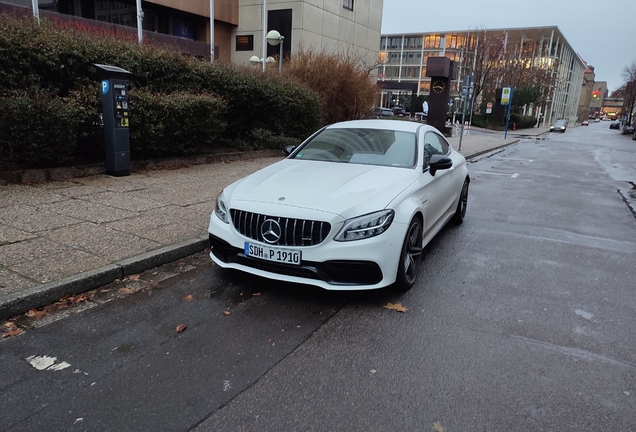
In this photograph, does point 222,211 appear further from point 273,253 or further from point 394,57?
point 394,57

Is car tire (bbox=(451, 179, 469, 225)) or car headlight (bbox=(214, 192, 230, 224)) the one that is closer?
car headlight (bbox=(214, 192, 230, 224))

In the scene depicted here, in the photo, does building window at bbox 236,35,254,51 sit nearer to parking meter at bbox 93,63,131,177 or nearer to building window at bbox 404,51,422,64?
parking meter at bbox 93,63,131,177

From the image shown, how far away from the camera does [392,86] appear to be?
65938 millimetres

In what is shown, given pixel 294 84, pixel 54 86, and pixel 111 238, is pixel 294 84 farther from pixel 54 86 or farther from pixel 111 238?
pixel 111 238

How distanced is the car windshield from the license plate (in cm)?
179

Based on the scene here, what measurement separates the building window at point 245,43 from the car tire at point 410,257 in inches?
1308

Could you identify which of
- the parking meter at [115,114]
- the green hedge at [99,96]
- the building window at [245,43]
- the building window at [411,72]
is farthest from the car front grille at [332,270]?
the building window at [411,72]

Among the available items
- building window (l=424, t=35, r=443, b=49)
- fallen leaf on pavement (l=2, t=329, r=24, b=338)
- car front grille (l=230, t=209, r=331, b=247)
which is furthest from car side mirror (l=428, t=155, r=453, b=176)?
building window (l=424, t=35, r=443, b=49)

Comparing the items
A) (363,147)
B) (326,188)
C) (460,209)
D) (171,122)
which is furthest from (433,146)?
(171,122)

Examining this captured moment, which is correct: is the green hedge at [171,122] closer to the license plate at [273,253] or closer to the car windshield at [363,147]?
the car windshield at [363,147]

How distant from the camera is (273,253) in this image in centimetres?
406

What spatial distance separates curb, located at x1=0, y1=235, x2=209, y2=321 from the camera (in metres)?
3.80

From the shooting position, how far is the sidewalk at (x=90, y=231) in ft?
13.9

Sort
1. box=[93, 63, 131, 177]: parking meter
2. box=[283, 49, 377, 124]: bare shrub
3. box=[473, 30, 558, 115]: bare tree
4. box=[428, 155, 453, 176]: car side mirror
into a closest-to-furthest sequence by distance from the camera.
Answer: box=[428, 155, 453, 176]: car side mirror
box=[93, 63, 131, 177]: parking meter
box=[283, 49, 377, 124]: bare shrub
box=[473, 30, 558, 115]: bare tree
